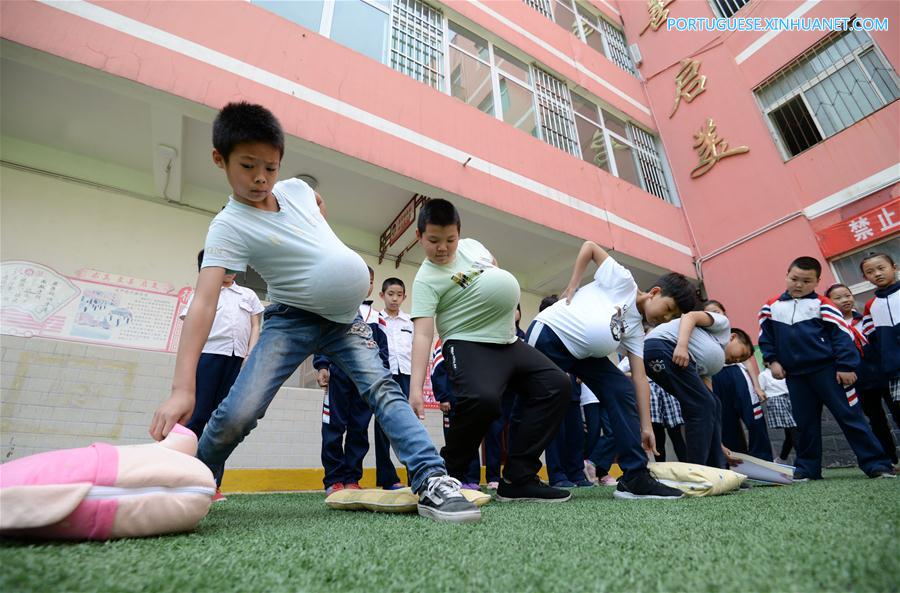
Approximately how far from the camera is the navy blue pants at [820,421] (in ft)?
8.67

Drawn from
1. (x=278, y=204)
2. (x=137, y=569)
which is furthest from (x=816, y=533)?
(x=278, y=204)

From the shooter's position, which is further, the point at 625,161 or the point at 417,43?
the point at 625,161

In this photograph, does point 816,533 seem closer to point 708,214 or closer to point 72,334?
point 72,334

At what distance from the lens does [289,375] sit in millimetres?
1604

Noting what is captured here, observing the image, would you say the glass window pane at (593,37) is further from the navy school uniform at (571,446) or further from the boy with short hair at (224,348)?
the boy with short hair at (224,348)

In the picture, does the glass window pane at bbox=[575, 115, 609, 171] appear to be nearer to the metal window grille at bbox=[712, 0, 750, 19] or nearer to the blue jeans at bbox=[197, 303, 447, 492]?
the metal window grille at bbox=[712, 0, 750, 19]

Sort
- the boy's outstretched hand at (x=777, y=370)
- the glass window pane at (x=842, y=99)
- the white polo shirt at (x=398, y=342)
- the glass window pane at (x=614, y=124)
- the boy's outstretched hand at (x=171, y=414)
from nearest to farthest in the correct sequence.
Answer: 1. the boy's outstretched hand at (x=171, y=414)
2. the boy's outstretched hand at (x=777, y=370)
3. the white polo shirt at (x=398, y=342)
4. the glass window pane at (x=842, y=99)
5. the glass window pane at (x=614, y=124)

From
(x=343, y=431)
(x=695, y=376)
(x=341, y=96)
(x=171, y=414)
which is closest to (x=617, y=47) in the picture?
(x=341, y=96)

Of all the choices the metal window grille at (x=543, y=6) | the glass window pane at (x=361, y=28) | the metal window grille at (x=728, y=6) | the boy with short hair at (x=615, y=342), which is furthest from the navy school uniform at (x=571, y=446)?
the metal window grille at (x=728, y=6)

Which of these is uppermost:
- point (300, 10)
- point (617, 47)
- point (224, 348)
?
point (617, 47)

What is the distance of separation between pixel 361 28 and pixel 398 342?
168 inches

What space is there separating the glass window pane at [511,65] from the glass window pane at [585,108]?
1.26m

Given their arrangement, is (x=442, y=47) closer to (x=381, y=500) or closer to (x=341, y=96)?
(x=341, y=96)

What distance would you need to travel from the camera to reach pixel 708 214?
759 cm
